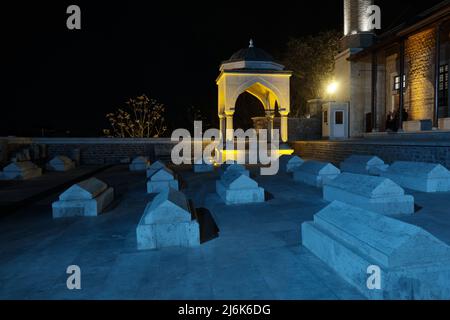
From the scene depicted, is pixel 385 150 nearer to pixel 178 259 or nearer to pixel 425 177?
pixel 425 177

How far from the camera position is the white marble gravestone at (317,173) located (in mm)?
9078

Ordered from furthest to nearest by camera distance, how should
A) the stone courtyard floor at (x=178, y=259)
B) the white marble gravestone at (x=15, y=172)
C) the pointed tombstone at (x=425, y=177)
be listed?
the white marble gravestone at (x=15, y=172)
the pointed tombstone at (x=425, y=177)
the stone courtyard floor at (x=178, y=259)

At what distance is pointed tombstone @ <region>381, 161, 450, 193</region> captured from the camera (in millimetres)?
7777

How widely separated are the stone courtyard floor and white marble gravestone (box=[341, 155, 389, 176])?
3.17 metres

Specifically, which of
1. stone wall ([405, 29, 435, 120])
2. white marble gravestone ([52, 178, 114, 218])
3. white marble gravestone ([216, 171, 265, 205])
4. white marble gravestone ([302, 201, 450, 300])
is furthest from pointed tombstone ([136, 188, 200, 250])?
stone wall ([405, 29, 435, 120])

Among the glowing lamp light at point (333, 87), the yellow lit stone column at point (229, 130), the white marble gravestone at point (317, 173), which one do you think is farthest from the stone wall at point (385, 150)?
the glowing lamp light at point (333, 87)

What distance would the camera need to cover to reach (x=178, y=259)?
407cm

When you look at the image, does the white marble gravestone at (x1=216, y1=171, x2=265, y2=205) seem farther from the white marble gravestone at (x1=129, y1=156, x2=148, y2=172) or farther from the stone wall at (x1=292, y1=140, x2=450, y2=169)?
the white marble gravestone at (x1=129, y1=156, x2=148, y2=172)

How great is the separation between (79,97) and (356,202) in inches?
2314

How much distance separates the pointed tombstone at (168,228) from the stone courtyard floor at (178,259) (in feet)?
0.54

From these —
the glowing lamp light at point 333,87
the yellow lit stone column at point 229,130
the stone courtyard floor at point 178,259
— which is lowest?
the stone courtyard floor at point 178,259

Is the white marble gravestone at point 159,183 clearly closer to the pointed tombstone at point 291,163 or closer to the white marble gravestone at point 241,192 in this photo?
the white marble gravestone at point 241,192

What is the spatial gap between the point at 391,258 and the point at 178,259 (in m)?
2.44

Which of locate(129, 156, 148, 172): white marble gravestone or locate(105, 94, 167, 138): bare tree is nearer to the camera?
locate(129, 156, 148, 172): white marble gravestone
